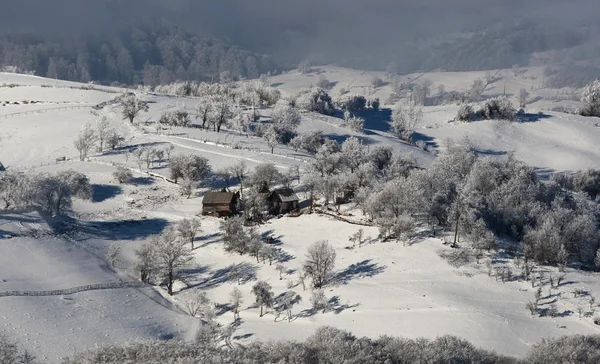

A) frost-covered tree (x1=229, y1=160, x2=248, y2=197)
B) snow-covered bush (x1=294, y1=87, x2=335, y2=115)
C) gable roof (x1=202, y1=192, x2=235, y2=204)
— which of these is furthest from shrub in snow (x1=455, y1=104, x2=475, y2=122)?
gable roof (x1=202, y1=192, x2=235, y2=204)

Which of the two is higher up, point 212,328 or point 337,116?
point 337,116

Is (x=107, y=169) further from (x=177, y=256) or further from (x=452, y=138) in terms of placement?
(x=452, y=138)

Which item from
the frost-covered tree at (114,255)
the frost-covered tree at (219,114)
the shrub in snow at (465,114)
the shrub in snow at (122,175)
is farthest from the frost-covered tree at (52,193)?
the shrub in snow at (465,114)

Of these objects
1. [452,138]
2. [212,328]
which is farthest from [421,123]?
[212,328]

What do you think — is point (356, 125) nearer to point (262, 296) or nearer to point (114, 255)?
point (114, 255)

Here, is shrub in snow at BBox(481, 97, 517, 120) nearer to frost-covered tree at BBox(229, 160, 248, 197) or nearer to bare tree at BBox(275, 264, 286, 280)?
frost-covered tree at BBox(229, 160, 248, 197)


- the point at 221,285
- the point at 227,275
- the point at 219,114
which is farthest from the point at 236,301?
the point at 219,114
